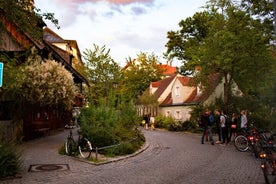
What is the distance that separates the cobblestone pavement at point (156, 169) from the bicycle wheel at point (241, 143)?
0.56 meters

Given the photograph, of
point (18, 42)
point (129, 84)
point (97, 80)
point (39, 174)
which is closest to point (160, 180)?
point (39, 174)

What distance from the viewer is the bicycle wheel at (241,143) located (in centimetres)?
1649

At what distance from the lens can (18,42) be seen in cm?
1983

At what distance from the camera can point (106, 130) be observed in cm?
1585

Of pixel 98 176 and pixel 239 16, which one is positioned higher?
pixel 239 16


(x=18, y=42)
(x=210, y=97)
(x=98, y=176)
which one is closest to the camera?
(x=98, y=176)

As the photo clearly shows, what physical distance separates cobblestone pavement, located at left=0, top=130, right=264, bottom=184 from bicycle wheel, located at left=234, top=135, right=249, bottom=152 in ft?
1.85

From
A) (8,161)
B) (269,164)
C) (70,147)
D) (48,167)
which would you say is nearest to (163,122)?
(70,147)

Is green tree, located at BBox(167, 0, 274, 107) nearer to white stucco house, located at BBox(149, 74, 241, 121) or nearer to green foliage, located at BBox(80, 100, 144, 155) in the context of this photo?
green foliage, located at BBox(80, 100, 144, 155)

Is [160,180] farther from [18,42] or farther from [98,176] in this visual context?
[18,42]

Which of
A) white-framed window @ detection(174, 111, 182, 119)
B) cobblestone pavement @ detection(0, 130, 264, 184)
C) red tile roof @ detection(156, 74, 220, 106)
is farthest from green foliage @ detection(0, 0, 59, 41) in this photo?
white-framed window @ detection(174, 111, 182, 119)

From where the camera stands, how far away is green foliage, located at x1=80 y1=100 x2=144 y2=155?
1537cm

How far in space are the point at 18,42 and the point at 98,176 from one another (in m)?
12.0

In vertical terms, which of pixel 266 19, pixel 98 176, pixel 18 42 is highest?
pixel 266 19
